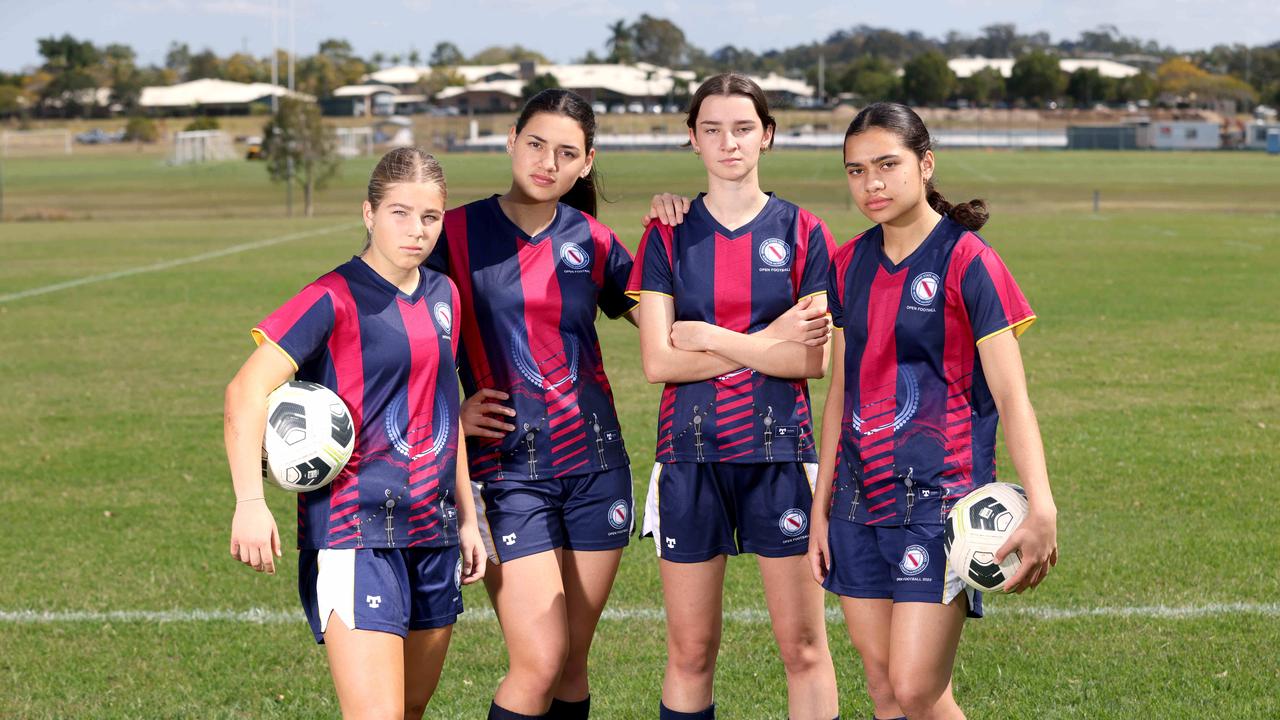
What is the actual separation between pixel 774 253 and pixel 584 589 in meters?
1.23

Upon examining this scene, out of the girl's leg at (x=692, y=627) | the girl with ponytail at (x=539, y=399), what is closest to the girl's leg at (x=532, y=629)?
the girl with ponytail at (x=539, y=399)

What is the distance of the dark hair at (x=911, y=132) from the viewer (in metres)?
3.85

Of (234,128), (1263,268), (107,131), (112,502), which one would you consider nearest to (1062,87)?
(234,128)

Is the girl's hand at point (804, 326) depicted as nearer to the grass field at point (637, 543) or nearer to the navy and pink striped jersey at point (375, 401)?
the navy and pink striped jersey at point (375, 401)

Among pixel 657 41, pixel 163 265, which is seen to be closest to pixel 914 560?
pixel 163 265

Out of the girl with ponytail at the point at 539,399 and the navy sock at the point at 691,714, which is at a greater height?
the girl with ponytail at the point at 539,399

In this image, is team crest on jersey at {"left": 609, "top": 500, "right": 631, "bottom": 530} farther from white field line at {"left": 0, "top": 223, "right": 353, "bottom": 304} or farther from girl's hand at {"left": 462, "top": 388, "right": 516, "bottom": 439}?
white field line at {"left": 0, "top": 223, "right": 353, "bottom": 304}

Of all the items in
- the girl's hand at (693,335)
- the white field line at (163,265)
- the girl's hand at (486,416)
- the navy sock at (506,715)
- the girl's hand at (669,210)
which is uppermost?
the girl's hand at (669,210)

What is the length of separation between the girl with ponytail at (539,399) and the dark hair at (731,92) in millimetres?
357

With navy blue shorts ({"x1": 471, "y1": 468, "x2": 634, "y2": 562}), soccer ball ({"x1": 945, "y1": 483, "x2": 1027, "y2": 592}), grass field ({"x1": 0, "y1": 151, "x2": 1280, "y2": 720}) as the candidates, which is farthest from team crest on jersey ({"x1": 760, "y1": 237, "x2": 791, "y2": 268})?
grass field ({"x1": 0, "y1": 151, "x2": 1280, "y2": 720})

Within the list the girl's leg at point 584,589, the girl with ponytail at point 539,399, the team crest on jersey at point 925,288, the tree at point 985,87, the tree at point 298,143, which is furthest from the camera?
the tree at point 985,87

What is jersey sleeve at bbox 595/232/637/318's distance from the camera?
14.8 feet

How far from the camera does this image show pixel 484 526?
4.25 metres

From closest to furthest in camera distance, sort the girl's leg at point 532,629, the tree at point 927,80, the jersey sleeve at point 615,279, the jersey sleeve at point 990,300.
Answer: the jersey sleeve at point 990,300
the girl's leg at point 532,629
the jersey sleeve at point 615,279
the tree at point 927,80
